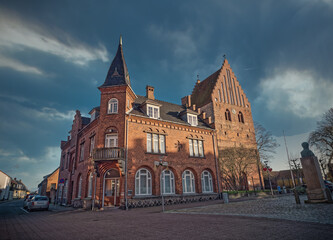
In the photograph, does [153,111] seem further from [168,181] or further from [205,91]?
[205,91]

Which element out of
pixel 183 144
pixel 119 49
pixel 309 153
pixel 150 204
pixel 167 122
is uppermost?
pixel 119 49

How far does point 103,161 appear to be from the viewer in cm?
1867

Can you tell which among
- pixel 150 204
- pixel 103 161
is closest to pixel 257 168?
pixel 150 204

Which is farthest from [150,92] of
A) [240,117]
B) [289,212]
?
[289,212]

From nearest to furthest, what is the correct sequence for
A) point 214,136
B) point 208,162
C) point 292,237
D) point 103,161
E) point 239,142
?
point 292,237 → point 103,161 → point 208,162 → point 214,136 → point 239,142

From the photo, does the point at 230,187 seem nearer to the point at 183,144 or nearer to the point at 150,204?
the point at 183,144

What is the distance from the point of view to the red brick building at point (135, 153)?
1902 cm

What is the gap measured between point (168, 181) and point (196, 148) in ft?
19.5

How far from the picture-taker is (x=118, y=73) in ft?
74.8

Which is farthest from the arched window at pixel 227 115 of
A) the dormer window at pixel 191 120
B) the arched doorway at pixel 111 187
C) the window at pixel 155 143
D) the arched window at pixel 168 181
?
the arched doorway at pixel 111 187

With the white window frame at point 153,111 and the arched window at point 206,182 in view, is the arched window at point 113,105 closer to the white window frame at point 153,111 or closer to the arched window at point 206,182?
the white window frame at point 153,111

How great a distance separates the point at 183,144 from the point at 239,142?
45.5 feet

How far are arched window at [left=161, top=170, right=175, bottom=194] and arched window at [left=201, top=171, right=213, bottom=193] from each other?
15.2ft

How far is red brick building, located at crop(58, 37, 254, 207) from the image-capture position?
19.0m
